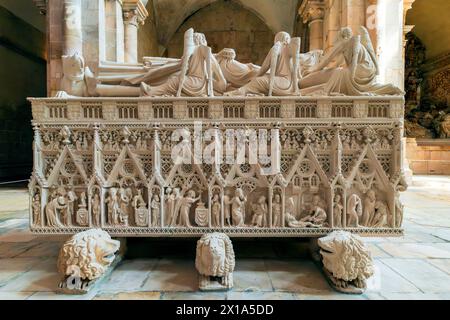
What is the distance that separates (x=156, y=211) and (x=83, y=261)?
2.86ft

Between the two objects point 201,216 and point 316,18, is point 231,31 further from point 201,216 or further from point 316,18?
point 201,216

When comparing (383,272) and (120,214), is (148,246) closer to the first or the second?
(120,214)

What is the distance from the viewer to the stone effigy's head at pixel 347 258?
9.66 feet

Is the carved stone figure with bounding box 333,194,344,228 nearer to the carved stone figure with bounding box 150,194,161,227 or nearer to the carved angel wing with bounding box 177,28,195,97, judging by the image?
the carved stone figure with bounding box 150,194,161,227

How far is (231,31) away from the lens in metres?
16.5

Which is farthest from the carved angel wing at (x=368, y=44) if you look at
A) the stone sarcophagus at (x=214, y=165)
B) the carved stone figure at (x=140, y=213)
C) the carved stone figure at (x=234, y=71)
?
the carved stone figure at (x=140, y=213)

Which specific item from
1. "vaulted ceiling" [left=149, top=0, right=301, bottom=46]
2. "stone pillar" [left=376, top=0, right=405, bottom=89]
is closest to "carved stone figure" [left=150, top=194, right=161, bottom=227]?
"stone pillar" [left=376, top=0, right=405, bottom=89]

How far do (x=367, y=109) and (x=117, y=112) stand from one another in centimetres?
279

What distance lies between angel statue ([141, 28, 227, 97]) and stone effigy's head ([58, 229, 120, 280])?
172cm

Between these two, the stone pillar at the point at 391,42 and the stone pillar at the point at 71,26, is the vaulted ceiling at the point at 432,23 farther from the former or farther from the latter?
the stone pillar at the point at 71,26

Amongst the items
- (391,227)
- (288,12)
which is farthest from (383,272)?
(288,12)

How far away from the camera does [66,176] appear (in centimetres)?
349

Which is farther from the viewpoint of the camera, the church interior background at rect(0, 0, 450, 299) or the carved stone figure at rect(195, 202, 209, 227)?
the carved stone figure at rect(195, 202, 209, 227)

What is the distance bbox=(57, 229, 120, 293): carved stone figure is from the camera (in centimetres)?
295
